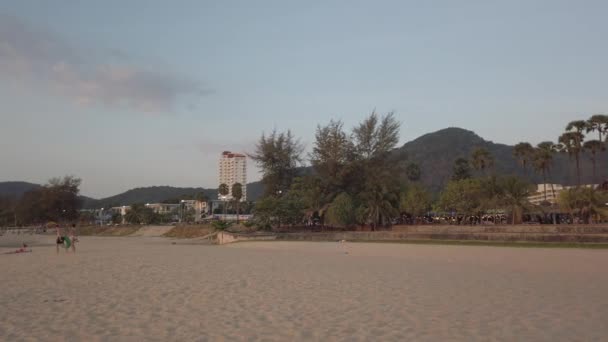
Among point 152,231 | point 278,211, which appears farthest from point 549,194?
point 278,211

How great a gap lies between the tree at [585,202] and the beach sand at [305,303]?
2272 cm

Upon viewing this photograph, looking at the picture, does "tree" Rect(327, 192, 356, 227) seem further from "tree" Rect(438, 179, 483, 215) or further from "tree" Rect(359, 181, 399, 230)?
"tree" Rect(438, 179, 483, 215)

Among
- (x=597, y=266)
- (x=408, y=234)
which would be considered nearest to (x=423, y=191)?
(x=408, y=234)

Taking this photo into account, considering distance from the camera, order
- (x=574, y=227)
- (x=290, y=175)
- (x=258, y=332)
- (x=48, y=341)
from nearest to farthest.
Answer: (x=48, y=341) < (x=258, y=332) < (x=574, y=227) < (x=290, y=175)

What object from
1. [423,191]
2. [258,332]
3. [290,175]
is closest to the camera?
[258,332]

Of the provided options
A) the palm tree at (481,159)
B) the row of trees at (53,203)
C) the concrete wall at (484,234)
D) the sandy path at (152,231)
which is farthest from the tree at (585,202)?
the row of trees at (53,203)

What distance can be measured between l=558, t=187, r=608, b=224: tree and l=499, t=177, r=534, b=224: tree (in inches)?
101

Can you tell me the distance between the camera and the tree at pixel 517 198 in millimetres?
39656

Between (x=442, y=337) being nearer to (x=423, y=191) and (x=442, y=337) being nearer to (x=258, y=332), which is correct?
(x=258, y=332)

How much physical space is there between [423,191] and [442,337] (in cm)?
4043

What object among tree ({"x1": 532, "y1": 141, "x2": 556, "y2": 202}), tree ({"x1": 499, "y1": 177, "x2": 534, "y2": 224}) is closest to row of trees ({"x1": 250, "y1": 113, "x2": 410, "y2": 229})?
tree ({"x1": 499, "y1": 177, "x2": 534, "y2": 224})

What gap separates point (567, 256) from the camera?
71.1ft

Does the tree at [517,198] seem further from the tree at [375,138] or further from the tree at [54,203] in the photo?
the tree at [54,203]

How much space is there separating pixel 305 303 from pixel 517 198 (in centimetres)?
3437
